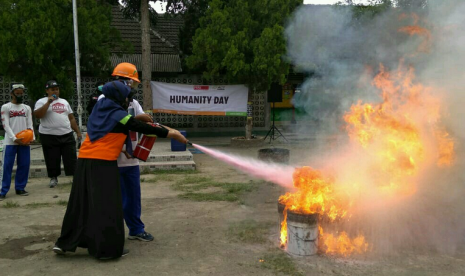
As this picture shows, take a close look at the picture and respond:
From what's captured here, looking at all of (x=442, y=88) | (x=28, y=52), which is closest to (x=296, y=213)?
(x=442, y=88)

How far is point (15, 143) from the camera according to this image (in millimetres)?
6688

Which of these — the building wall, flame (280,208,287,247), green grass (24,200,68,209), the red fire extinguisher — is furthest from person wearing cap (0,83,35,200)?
the building wall

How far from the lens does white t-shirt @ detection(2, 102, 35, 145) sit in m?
6.65

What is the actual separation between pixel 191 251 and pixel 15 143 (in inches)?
166

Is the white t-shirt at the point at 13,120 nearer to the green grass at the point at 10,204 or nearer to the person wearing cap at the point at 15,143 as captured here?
the person wearing cap at the point at 15,143

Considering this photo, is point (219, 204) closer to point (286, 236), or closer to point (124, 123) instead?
point (286, 236)

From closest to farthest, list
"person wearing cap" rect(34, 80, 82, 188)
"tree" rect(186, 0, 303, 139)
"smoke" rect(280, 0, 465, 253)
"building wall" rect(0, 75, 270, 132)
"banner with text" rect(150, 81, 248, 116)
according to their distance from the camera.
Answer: "smoke" rect(280, 0, 465, 253) → "person wearing cap" rect(34, 80, 82, 188) → "tree" rect(186, 0, 303, 139) → "banner with text" rect(150, 81, 248, 116) → "building wall" rect(0, 75, 270, 132)

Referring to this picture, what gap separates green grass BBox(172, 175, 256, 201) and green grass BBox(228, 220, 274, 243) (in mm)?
1329

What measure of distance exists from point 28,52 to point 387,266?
11395mm

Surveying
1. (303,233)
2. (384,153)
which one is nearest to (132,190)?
(303,233)

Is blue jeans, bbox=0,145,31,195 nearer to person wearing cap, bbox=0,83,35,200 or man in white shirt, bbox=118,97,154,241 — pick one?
person wearing cap, bbox=0,83,35,200

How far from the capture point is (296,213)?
4.11m

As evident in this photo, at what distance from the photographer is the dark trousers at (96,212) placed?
396 centimetres

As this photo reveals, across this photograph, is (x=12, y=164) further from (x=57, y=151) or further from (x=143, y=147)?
(x=143, y=147)
